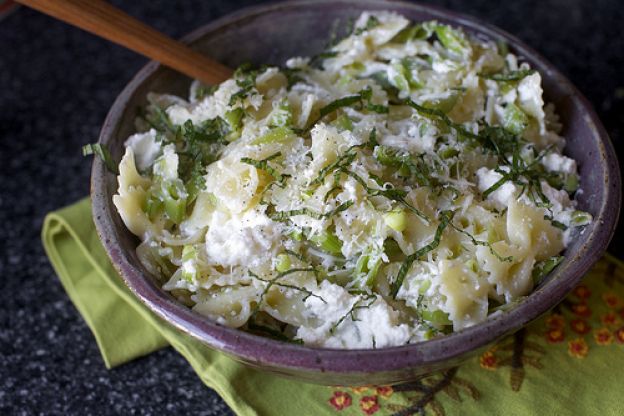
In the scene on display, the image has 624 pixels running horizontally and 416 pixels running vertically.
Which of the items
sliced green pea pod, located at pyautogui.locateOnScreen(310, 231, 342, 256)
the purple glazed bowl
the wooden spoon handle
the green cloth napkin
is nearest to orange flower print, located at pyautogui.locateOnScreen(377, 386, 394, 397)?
the green cloth napkin

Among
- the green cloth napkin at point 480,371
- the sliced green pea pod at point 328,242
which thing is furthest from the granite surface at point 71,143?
the sliced green pea pod at point 328,242

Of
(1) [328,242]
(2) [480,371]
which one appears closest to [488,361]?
(2) [480,371]

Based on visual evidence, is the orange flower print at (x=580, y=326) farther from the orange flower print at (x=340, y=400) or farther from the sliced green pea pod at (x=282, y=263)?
the sliced green pea pod at (x=282, y=263)

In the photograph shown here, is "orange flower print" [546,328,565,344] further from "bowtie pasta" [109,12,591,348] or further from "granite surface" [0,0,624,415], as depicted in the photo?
"granite surface" [0,0,624,415]

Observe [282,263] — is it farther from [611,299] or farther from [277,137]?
[611,299]

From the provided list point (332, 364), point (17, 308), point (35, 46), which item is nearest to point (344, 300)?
point (332, 364)

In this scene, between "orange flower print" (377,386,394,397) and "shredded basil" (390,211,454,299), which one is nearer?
"shredded basil" (390,211,454,299)
